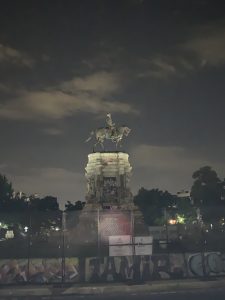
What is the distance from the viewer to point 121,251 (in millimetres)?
21891

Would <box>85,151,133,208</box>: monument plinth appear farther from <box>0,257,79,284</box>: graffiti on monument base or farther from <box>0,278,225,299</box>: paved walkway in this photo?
<box>0,278,225,299</box>: paved walkway

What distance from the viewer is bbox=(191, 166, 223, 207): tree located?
9475 centimetres

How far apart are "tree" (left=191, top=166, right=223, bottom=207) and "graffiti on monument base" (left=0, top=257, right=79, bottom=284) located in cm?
7807

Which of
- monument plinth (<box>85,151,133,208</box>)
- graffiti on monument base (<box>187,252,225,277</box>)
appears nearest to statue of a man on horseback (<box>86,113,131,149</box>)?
monument plinth (<box>85,151,133,208</box>)

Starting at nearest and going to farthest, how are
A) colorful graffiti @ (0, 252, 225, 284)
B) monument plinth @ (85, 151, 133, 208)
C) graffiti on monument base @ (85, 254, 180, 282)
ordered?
1. colorful graffiti @ (0, 252, 225, 284)
2. graffiti on monument base @ (85, 254, 180, 282)
3. monument plinth @ (85, 151, 133, 208)

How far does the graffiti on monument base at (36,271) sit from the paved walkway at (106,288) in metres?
0.74

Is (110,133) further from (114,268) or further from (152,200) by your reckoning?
(152,200)

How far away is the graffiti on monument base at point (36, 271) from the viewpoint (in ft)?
69.7

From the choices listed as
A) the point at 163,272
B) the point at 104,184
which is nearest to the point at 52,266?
the point at 163,272

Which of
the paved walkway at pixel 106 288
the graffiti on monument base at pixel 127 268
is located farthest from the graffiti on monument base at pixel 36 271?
the graffiti on monument base at pixel 127 268

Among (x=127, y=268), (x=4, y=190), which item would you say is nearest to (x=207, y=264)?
(x=127, y=268)

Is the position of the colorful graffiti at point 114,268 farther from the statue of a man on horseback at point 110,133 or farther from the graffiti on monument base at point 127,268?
the statue of a man on horseback at point 110,133

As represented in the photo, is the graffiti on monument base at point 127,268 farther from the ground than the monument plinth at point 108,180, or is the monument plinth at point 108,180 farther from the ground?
the monument plinth at point 108,180

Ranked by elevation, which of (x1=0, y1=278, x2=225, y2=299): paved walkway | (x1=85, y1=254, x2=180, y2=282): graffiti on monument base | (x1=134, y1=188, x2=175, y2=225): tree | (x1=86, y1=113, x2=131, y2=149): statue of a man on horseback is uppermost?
(x1=86, y1=113, x2=131, y2=149): statue of a man on horseback
